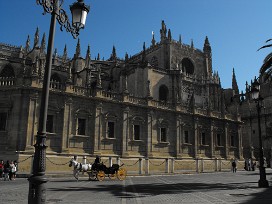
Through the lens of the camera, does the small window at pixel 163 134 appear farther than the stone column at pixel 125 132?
Yes

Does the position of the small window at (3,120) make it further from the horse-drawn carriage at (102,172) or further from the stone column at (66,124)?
the horse-drawn carriage at (102,172)

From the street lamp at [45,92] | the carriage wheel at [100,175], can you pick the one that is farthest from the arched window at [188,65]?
the street lamp at [45,92]

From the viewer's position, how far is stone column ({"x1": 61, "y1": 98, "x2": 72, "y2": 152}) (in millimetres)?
26312

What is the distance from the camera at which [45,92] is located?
6047 millimetres

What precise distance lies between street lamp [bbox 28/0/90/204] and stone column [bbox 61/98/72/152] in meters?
19.8

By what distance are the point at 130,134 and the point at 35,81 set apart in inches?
436

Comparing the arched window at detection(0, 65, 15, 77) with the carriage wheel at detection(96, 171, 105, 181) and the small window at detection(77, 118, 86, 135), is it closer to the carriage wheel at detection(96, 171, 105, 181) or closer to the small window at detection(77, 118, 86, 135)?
the small window at detection(77, 118, 86, 135)

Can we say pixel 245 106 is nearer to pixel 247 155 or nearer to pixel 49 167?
pixel 247 155

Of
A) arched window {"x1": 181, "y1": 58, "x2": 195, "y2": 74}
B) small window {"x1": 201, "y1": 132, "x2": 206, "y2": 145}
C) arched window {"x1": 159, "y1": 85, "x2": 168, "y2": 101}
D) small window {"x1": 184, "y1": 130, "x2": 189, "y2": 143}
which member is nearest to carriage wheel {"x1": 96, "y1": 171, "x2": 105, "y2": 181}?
small window {"x1": 184, "y1": 130, "x2": 189, "y2": 143}

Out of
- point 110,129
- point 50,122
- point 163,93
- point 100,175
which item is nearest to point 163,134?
point 110,129

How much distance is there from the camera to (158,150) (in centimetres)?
3219

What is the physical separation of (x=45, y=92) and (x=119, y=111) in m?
24.3

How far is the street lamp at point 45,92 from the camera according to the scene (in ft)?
18.1

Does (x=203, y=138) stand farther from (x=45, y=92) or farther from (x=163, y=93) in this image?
(x=45, y=92)
